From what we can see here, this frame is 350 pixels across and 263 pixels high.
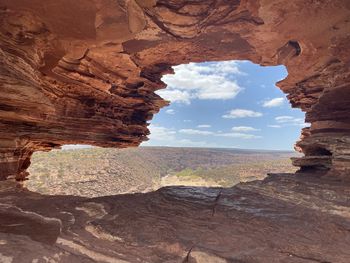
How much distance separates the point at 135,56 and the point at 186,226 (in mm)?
12425

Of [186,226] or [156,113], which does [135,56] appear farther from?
[186,226]

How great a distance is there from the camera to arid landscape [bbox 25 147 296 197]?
42375mm

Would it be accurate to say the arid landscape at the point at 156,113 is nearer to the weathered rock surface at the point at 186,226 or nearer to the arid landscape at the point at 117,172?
the weathered rock surface at the point at 186,226

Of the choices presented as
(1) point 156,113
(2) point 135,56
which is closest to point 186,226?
(2) point 135,56

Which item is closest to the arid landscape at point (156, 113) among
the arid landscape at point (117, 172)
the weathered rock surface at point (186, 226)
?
the weathered rock surface at point (186, 226)

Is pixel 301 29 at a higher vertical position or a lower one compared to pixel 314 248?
higher

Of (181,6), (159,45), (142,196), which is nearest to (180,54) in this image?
(159,45)

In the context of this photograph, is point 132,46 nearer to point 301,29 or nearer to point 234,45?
point 234,45

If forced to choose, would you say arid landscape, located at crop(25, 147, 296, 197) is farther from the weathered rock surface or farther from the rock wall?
the weathered rock surface

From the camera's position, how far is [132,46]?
48.7 ft

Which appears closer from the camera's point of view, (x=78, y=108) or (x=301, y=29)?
(x=301, y=29)

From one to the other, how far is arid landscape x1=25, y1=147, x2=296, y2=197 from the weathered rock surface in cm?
2778

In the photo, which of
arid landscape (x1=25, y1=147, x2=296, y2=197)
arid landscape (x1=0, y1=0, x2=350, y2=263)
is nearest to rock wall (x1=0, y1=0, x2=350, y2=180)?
arid landscape (x1=0, y1=0, x2=350, y2=263)

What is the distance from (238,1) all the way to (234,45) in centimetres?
408
